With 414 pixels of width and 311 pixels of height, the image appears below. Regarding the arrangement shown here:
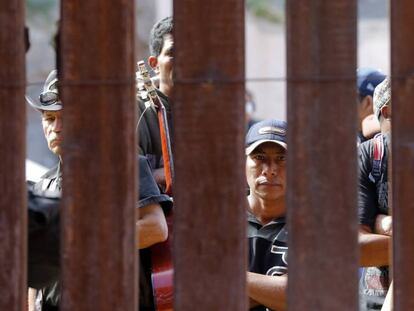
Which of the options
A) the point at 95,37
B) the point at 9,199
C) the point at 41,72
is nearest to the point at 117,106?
the point at 95,37

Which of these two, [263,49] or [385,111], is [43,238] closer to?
[385,111]

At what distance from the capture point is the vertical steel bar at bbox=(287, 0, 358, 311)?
3107 millimetres

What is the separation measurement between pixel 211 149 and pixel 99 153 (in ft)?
0.95

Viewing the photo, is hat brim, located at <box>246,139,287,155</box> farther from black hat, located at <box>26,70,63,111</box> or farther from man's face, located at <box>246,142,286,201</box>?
black hat, located at <box>26,70,63,111</box>

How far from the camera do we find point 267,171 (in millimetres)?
5250

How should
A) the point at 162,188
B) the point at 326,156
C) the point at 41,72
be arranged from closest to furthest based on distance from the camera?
the point at 326,156, the point at 162,188, the point at 41,72

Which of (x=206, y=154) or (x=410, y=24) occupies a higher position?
(x=410, y=24)

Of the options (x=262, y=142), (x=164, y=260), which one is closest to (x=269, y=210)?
(x=262, y=142)

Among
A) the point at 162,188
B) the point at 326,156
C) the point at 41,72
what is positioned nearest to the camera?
the point at 326,156

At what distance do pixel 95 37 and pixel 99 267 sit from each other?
59 centimetres

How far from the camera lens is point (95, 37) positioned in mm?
3152

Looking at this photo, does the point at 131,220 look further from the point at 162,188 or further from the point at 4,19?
the point at 162,188

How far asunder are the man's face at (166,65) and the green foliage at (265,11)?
76.0 feet

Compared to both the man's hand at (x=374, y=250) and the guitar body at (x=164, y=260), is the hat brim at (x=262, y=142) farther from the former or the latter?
the man's hand at (x=374, y=250)
